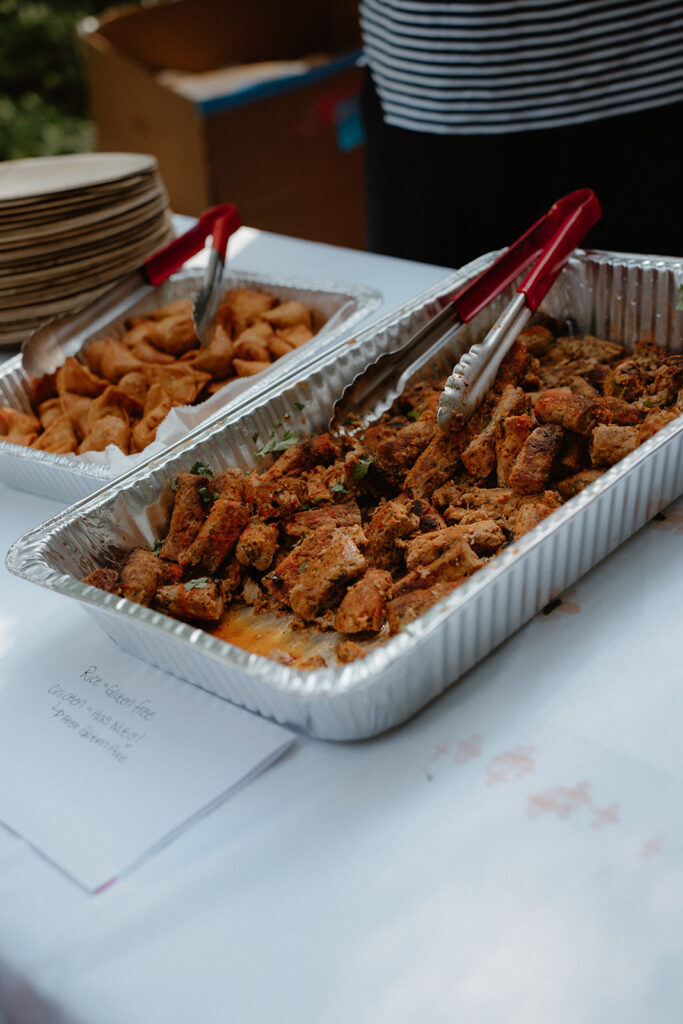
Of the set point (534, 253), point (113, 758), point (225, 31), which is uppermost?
point (225, 31)

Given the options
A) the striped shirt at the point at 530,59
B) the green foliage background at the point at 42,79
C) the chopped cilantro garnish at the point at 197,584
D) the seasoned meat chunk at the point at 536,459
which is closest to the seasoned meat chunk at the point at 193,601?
the chopped cilantro garnish at the point at 197,584

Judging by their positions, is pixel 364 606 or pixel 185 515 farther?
pixel 185 515

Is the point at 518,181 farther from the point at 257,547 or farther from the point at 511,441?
the point at 257,547

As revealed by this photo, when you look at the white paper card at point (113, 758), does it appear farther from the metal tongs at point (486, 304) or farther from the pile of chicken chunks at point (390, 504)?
the metal tongs at point (486, 304)

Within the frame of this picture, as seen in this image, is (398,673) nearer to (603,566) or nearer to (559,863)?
(559,863)

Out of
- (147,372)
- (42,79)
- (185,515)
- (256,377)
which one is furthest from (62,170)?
(42,79)

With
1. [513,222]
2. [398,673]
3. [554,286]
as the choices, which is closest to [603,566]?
[398,673]

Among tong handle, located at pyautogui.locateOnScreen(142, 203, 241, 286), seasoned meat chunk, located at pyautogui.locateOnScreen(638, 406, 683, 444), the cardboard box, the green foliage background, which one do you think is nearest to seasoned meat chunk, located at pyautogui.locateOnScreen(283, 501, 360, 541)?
seasoned meat chunk, located at pyautogui.locateOnScreen(638, 406, 683, 444)

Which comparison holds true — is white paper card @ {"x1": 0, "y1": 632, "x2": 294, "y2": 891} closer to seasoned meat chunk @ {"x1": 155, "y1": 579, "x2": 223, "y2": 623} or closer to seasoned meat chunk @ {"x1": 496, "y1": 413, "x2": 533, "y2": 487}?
seasoned meat chunk @ {"x1": 155, "y1": 579, "x2": 223, "y2": 623}
